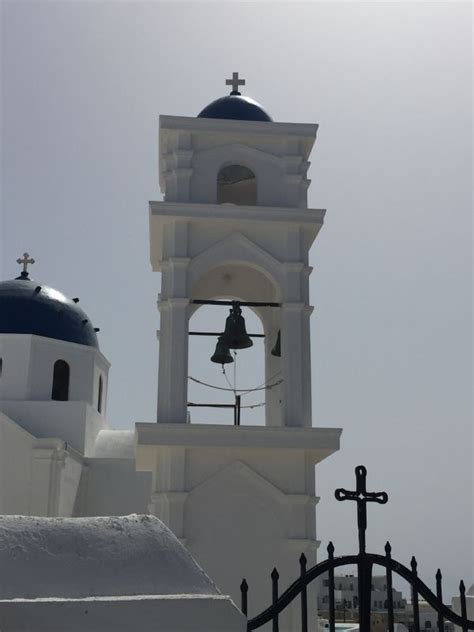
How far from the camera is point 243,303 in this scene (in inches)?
332

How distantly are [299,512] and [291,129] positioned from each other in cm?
403

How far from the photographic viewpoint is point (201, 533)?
289 inches

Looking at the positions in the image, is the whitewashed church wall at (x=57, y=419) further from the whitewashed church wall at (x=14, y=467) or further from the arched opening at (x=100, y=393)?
the arched opening at (x=100, y=393)

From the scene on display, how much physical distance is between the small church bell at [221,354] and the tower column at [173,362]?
0.82 m

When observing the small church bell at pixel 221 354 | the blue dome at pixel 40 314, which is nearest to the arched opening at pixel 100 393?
the blue dome at pixel 40 314

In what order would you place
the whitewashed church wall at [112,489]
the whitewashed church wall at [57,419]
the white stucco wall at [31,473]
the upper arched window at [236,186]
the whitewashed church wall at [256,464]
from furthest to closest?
1. the whitewashed church wall at [112,489]
2. the whitewashed church wall at [57,419]
3. the white stucco wall at [31,473]
4. the upper arched window at [236,186]
5. the whitewashed church wall at [256,464]

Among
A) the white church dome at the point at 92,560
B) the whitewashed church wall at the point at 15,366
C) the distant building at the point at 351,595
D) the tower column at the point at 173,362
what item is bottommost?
the distant building at the point at 351,595

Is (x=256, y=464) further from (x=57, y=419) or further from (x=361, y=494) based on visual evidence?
(x=57, y=419)

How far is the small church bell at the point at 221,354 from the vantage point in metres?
8.68

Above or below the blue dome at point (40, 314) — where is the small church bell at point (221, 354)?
below

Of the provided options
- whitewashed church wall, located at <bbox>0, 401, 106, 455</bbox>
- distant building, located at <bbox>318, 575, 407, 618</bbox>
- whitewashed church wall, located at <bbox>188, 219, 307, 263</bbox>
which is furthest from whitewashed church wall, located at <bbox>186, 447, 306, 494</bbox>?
distant building, located at <bbox>318, 575, 407, 618</bbox>

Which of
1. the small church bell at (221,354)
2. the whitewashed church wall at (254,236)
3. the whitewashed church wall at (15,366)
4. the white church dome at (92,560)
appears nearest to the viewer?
the white church dome at (92,560)

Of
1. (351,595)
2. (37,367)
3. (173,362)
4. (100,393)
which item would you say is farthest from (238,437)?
(351,595)

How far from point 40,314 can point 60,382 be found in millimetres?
1475
